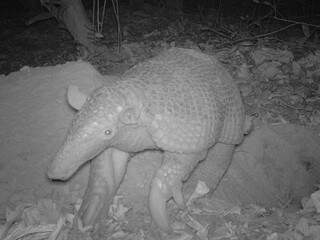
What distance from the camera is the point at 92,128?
2074 millimetres

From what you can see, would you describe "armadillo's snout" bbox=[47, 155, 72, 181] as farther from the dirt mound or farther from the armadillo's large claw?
the dirt mound

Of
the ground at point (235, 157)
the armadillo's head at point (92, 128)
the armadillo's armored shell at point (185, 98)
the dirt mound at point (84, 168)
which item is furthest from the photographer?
the dirt mound at point (84, 168)

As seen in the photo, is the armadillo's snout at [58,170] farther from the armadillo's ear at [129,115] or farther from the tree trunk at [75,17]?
the tree trunk at [75,17]

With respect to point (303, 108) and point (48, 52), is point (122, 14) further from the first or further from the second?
point (303, 108)

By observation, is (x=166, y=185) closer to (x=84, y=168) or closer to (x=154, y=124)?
(x=154, y=124)

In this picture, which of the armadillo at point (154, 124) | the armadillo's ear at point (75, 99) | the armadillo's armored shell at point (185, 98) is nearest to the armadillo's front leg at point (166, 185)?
the armadillo at point (154, 124)

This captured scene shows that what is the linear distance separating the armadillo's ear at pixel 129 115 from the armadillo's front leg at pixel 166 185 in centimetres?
42

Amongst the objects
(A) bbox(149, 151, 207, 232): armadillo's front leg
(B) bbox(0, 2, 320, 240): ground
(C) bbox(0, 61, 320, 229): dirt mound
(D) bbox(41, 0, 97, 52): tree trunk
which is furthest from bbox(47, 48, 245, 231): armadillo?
(D) bbox(41, 0, 97, 52): tree trunk

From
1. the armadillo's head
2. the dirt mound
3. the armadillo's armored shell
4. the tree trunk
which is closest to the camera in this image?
the armadillo's head

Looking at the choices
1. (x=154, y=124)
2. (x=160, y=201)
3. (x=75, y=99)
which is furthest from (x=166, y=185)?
(x=75, y=99)

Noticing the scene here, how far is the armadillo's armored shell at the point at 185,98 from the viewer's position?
7.51 feet

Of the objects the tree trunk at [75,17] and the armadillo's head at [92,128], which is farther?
the tree trunk at [75,17]

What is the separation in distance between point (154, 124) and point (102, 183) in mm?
A: 771

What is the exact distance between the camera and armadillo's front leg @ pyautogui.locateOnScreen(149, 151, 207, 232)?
2375 millimetres
